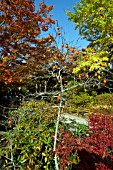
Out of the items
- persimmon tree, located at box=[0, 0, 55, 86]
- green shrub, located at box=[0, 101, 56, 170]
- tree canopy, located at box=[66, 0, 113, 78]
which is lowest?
green shrub, located at box=[0, 101, 56, 170]

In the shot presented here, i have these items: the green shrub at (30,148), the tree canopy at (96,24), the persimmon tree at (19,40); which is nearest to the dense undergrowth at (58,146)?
the green shrub at (30,148)

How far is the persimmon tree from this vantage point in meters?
8.81

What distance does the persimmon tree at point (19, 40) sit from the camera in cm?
881

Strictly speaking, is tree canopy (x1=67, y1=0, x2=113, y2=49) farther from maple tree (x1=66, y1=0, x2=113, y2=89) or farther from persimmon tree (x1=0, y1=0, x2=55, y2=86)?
persimmon tree (x1=0, y1=0, x2=55, y2=86)

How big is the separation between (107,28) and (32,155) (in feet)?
37.3

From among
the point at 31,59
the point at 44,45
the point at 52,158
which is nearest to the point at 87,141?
the point at 52,158

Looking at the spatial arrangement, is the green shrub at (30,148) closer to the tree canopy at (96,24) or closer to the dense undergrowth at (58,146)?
the dense undergrowth at (58,146)

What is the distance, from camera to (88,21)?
1606cm

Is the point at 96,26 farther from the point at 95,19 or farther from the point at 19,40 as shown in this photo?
the point at 19,40

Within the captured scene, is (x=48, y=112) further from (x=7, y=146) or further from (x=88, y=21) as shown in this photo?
(x=88, y=21)

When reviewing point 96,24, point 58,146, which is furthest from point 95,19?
point 58,146

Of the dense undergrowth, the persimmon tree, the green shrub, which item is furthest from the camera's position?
the persimmon tree

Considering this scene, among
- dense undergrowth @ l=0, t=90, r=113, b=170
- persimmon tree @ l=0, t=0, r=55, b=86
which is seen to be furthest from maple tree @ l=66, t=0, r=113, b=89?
dense undergrowth @ l=0, t=90, r=113, b=170

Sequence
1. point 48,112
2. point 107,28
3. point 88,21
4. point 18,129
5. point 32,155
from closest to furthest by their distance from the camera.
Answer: point 32,155 → point 18,129 → point 48,112 → point 107,28 → point 88,21
